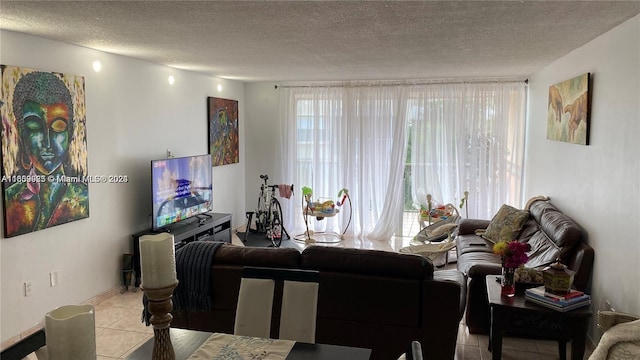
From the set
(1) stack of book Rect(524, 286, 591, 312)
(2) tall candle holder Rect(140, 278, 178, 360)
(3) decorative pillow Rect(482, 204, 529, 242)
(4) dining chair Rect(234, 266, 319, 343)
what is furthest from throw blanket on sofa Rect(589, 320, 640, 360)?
(3) decorative pillow Rect(482, 204, 529, 242)

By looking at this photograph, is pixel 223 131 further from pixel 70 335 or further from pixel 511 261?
pixel 70 335

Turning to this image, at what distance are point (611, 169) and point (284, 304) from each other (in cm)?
250

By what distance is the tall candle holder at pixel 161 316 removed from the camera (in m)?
1.45

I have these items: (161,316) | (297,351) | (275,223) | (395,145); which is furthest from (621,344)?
(275,223)

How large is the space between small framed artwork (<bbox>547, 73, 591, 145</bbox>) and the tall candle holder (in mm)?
3481

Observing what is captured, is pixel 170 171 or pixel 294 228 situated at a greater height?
pixel 170 171

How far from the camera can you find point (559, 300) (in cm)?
267

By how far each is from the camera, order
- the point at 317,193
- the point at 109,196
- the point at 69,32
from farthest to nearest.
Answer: the point at 317,193 → the point at 109,196 → the point at 69,32

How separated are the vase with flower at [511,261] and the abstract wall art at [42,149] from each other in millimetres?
3447

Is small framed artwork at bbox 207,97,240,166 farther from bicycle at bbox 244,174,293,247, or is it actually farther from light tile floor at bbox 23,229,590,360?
light tile floor at bbox 23,229,590,360

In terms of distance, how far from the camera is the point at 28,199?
3533 millimetres

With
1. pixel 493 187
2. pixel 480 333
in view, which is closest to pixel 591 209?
pixel 480 333

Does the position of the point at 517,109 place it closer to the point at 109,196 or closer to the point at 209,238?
the point at 209,238

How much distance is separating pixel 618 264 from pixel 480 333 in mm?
1152
